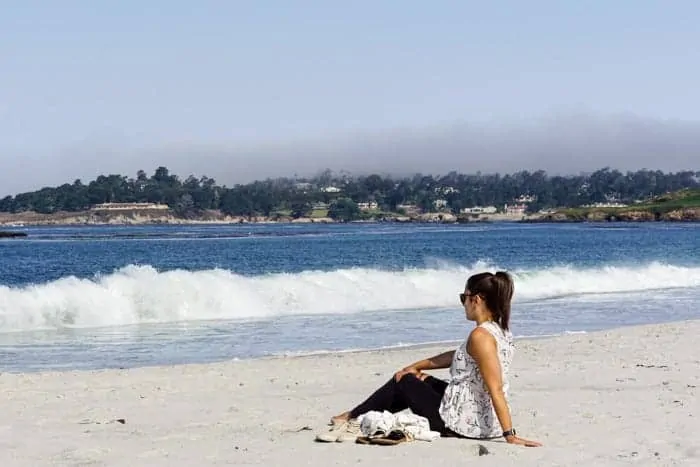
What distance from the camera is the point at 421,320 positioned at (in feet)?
76.8

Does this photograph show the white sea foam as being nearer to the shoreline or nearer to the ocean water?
the ocean water

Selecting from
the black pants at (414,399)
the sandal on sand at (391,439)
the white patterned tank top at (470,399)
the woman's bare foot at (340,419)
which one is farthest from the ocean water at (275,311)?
the white patterned tank top at (470,399)

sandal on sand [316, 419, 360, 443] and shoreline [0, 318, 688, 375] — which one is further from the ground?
sandal on sand [316, 419, 360, 443]

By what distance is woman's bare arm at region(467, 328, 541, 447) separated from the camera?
7.89 metres

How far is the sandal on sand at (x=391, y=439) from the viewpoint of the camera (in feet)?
26.3

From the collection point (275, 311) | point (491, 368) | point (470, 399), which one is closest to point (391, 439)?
point (470, 399)

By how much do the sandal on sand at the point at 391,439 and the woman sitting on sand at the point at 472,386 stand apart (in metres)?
0.30

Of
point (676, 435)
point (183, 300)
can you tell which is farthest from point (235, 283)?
point (676, 435)

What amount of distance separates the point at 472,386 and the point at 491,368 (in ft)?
0.95

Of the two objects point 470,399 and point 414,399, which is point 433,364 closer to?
point 414,399

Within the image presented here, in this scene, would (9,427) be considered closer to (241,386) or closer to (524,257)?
(241,386)

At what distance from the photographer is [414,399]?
331 inches

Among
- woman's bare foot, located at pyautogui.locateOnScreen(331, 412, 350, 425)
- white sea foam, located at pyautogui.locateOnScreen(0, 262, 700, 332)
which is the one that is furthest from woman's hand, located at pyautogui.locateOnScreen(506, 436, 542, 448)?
white sea foam, located at pyautogui.locateOnScreen(0, 262, 700, 332)

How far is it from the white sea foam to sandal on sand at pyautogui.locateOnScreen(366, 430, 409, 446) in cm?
1602
